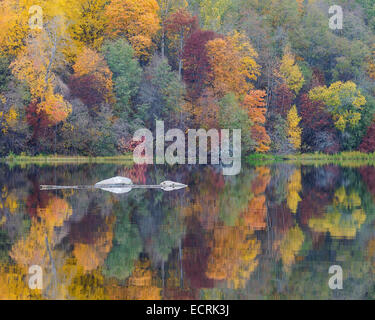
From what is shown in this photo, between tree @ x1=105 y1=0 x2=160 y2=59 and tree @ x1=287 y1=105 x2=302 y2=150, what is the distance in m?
13.9

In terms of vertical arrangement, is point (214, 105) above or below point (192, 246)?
above

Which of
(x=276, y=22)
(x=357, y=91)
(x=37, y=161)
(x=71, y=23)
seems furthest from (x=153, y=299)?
(x=276, y=22)

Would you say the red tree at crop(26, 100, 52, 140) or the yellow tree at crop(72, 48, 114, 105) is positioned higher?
the yellow tree at crop(72, 48, 114, 105)

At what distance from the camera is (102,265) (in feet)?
43.5

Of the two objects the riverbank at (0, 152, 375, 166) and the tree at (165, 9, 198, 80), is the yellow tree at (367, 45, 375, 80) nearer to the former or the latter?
the riverbank at (0, 152, 375, 166)

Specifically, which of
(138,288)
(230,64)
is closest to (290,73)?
(230,64)

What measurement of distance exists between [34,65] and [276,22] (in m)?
25.9

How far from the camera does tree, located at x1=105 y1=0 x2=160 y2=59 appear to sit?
57.1 meters

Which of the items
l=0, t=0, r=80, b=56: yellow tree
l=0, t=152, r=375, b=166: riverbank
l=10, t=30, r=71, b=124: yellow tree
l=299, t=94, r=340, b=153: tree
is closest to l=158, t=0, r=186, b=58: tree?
l=0, t=0, r=80, b=56: yellow tree

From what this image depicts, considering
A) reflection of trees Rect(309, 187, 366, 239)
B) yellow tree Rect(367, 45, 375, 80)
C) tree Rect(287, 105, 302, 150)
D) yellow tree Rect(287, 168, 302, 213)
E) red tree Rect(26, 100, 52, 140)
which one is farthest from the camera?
yellow tree Rect(367, 45, 375, 80)

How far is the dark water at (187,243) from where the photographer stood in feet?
38.3

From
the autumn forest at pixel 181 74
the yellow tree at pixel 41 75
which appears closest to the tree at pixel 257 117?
the autumn forest at pixel 181 74

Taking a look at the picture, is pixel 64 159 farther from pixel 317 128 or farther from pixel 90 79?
pixel 317 128
